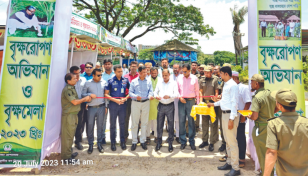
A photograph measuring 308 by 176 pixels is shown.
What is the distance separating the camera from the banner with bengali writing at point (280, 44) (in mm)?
3461

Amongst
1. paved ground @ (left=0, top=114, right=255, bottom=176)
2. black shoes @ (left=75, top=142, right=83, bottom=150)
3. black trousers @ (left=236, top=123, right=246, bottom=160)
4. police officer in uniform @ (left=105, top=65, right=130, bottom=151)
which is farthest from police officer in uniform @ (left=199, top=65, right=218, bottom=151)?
black shoes @ (left=75, top=142, right=83, bottom=150)

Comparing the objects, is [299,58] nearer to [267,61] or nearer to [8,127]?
[267,61]

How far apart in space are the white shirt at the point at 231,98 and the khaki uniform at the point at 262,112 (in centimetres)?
30

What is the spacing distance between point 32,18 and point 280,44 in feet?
15.3

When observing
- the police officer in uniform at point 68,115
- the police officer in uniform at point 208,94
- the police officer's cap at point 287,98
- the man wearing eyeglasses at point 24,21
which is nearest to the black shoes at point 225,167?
the police officer in uniform at point 208,94

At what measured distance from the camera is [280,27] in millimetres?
3549

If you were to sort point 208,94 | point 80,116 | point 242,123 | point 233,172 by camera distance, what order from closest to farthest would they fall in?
point 233,172 → point 242,123 → point 80,116 → point 208,94

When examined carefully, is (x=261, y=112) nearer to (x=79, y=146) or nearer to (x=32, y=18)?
(x=79, y=146)

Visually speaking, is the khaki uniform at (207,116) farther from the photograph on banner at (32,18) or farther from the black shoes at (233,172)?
the photograph on banner at (32,18)

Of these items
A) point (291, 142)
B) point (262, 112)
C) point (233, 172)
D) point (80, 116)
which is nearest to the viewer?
point (291, 142)

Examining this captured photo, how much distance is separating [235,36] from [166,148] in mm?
23299

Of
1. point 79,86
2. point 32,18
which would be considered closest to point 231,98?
point 79,86

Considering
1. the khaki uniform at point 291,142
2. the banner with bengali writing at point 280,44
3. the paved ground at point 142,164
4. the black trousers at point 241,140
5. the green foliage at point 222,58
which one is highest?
the green foliage at point 222,58

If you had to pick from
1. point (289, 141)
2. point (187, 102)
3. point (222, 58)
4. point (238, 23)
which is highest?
point (222, 58)
